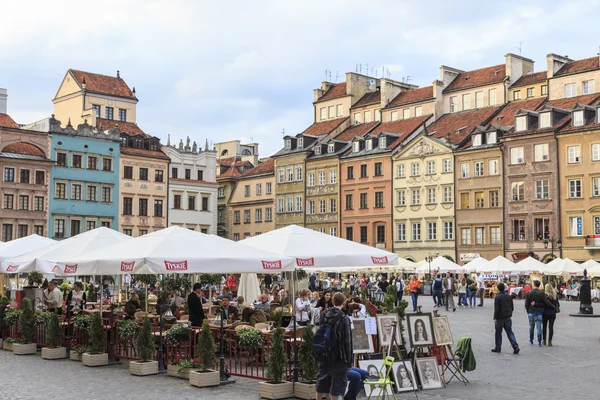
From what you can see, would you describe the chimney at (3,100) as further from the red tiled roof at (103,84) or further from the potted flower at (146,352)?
the potted flower at (146,352)

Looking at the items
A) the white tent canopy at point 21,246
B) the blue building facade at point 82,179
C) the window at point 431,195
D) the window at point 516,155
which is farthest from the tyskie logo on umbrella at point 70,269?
the window at point 431,195

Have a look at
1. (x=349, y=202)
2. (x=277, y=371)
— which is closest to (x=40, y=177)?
(x=349, y=202)

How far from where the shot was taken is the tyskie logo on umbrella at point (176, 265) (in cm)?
1467

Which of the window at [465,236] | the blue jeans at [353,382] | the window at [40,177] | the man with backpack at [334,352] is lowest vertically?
the blue jeans at [353,382]

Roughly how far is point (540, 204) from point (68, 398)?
47.3m

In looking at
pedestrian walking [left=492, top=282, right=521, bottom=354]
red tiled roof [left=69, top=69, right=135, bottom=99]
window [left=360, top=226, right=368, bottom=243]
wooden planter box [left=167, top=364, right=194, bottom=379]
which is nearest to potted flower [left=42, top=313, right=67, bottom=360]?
wooden planter box [left=167, top=364, right=194, bottom=379]

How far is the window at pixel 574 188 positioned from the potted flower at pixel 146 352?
4400 centimetres

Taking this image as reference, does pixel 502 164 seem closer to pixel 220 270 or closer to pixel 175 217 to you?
pixel 175 217

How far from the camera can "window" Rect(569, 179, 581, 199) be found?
53375mm

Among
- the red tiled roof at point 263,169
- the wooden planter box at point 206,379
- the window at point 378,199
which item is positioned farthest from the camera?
the red tiled roof at point 263,169

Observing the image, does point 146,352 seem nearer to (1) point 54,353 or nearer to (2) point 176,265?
(2) point 176,265

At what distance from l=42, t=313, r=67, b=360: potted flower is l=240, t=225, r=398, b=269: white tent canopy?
457cm

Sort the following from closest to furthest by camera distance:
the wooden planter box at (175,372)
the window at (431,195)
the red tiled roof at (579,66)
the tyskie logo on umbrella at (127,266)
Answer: the wooden planter box at (175,372) < the tyskie logo on umbrella at (127,266) < the red tiled roof at (579,66) < the window at (431,195)

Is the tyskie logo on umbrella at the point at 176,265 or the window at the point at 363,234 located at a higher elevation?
the window at the point at 363,234
